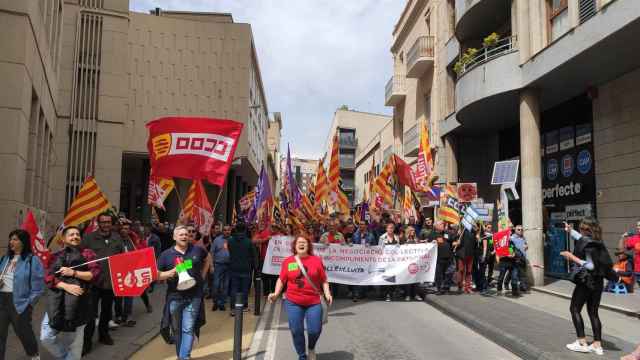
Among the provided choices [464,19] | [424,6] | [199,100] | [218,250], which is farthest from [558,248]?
[199,100]

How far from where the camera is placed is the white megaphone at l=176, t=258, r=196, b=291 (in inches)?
234

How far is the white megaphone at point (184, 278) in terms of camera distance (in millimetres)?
5934

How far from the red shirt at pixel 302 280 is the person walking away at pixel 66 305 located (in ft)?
7.12

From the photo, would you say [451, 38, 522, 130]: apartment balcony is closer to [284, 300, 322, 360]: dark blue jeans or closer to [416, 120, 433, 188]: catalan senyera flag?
[416, 120, 433, 188]: catalan senyera flag

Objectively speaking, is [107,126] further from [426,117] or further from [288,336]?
[288,336]

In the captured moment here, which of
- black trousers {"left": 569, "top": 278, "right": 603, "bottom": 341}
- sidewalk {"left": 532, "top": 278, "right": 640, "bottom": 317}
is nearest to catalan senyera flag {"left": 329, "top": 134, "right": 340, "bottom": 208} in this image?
sidewalk {"left": 532, "top": 278, "right": 640, "bottom": 317}

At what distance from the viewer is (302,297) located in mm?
6074

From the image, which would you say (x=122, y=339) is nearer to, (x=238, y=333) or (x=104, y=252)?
(x=104, y=252)

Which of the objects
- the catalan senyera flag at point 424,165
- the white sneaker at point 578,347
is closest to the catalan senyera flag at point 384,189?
the catalan senyera flag at point 424,165

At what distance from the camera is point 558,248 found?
53.9ft

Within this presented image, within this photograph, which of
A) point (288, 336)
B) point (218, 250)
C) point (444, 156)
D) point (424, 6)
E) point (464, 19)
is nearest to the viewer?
Result: point (288, 336)

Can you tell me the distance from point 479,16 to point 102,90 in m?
18.0

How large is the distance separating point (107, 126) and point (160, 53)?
19.6ft

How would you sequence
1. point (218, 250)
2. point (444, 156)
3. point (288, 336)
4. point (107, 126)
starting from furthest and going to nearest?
point (107, 126)
point (444, 156)
point (218, 250)
point (288, 336)
